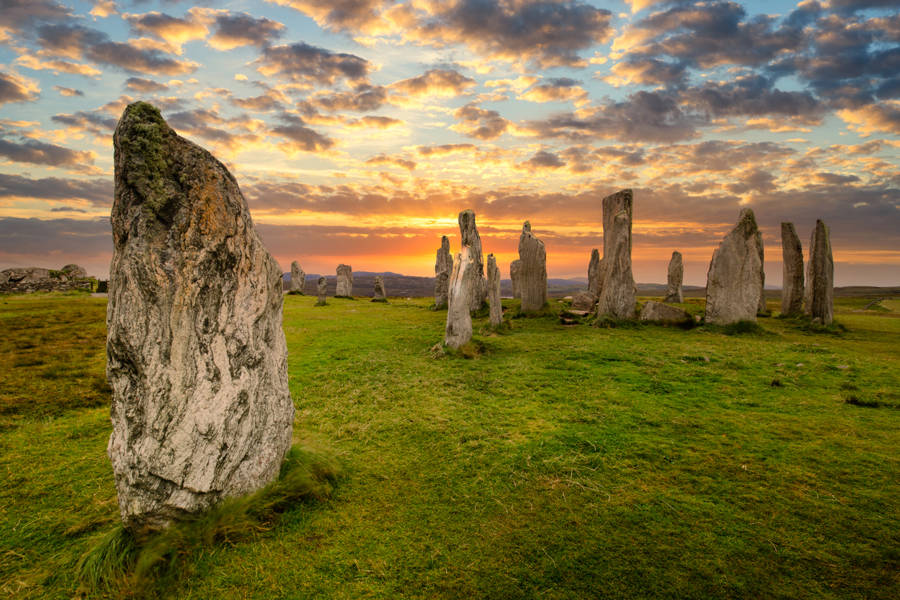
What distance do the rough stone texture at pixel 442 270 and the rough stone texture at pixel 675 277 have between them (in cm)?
1237

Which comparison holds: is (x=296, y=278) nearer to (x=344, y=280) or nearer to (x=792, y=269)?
(x=344, y=280)

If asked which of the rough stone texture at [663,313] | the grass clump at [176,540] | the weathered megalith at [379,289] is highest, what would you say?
the weathered megalith at [379,289]

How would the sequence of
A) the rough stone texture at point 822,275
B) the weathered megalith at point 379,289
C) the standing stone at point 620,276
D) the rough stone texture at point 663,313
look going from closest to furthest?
the rough stone texture at point 663,313 → the rough stone texture at point 822,275 → the standing stone at point 620,276 → the weathered megalith at point 379,289

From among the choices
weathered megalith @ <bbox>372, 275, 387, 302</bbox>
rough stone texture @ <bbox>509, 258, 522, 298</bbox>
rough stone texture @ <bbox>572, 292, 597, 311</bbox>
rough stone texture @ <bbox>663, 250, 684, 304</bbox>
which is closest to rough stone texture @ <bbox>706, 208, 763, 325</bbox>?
rough stone texture @ <bbox>572, 292, 597, 311</bbox>

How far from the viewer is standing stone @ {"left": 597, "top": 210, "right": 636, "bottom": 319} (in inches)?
578

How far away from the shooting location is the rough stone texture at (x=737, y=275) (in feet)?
43.9

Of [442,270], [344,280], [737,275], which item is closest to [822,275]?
[737,275]

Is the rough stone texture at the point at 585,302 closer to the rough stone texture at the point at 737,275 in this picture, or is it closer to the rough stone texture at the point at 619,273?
the rough stone texture at the point at 619,273

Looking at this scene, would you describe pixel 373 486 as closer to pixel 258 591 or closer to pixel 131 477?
pixel 258 591

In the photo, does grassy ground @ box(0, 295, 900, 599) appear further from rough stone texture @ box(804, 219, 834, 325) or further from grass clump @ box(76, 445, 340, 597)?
rough stone texture @ box(804, 219, 834, 325)

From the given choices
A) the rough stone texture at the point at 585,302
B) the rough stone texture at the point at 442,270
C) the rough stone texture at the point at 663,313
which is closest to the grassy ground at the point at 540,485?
the rough stone texture at the point at 663,313

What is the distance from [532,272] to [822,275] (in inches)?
404

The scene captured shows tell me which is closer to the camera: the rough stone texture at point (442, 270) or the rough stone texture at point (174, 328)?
the rough stone texture at point (174, 328)

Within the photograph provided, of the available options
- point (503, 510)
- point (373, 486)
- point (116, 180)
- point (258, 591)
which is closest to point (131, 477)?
point (258, 591)
